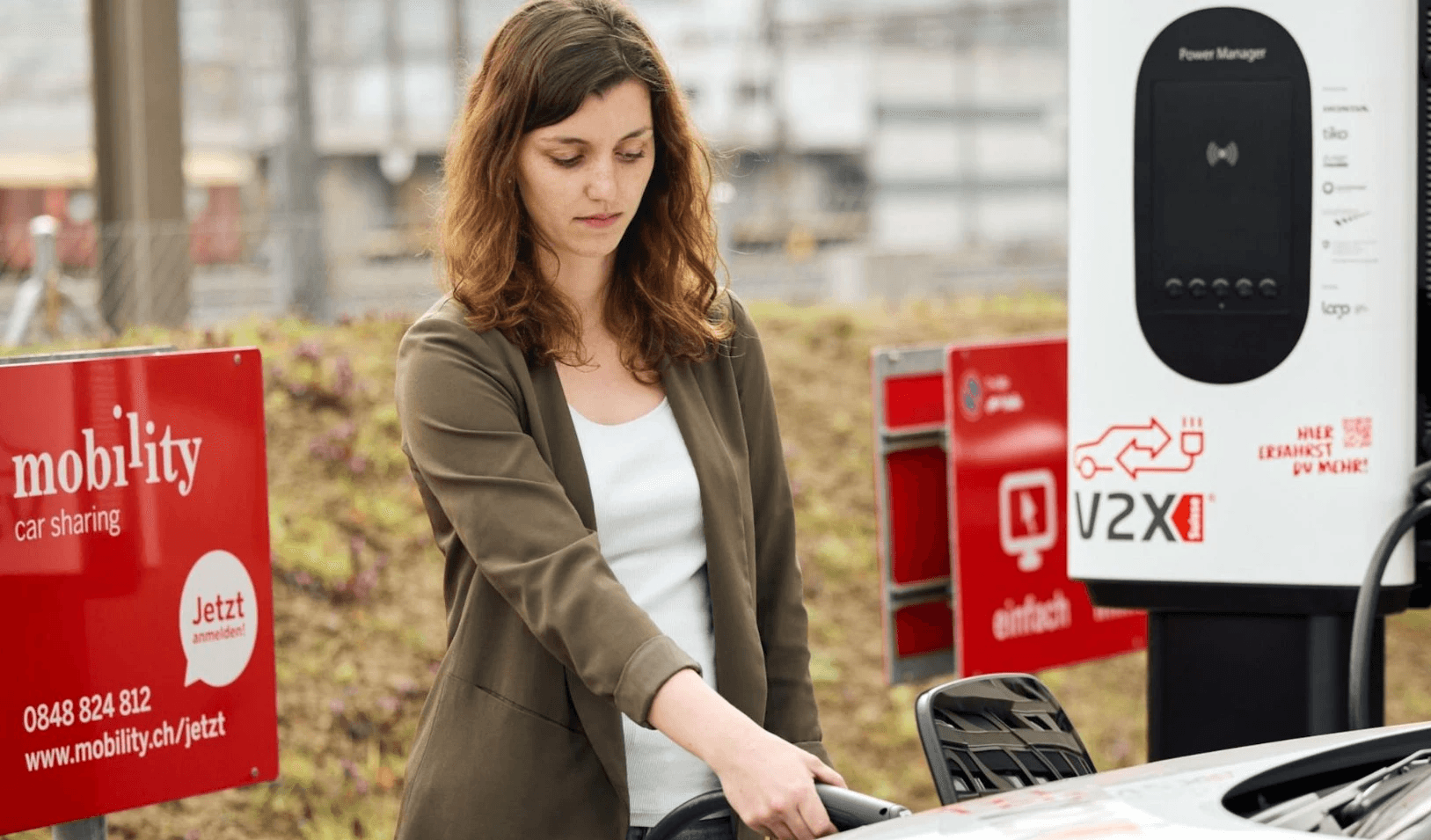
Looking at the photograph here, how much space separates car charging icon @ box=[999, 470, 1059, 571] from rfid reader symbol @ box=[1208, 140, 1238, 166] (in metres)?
1.17

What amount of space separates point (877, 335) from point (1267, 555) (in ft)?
13.7

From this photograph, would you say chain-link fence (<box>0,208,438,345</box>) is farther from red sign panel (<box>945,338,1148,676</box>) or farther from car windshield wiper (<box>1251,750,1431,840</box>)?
car windshield wiper (<box>1251,750,1431,840</box>)

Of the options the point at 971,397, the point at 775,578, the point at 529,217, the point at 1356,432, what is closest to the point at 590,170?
the point at 529,217

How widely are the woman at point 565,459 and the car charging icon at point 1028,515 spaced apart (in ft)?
6.89

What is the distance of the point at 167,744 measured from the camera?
9.61ft

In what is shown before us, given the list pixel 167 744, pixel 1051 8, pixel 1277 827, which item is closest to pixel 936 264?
pixel 1051 8

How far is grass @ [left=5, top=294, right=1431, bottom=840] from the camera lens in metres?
4.66

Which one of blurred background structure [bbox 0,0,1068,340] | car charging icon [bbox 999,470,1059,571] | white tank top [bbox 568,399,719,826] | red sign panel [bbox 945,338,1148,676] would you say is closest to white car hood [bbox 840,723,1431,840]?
white tank top [bbox 568,399,719,826]

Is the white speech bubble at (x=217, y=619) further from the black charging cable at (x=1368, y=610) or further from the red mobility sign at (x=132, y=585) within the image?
the black charging cable at (x=1368, y=610)

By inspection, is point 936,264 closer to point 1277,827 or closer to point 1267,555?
point 1267,555

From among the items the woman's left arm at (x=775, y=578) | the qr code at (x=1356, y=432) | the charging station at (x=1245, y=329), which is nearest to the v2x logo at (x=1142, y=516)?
the charging station at (x=1245, y=329)

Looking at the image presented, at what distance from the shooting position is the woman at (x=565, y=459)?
2.08m

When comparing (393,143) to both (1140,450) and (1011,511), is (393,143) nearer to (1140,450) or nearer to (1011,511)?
(1011,511)

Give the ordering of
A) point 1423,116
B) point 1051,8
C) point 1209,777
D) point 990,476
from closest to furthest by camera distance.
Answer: point 1209,777
point 1423,116
point 990,476
point 1051,8
